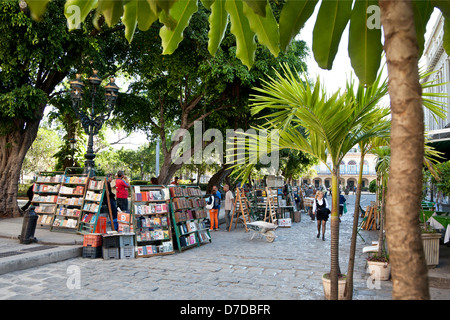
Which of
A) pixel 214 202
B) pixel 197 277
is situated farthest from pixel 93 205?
pixel 197 277

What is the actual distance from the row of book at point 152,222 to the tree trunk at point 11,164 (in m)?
8.45

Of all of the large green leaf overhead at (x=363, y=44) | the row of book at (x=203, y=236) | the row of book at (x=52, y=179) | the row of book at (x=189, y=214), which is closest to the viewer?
the large green leaf overhead at (x=363, y=44)

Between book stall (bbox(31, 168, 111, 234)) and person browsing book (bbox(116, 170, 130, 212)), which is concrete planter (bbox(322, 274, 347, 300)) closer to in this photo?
book stall (bbox(31, 168, 111, 234))

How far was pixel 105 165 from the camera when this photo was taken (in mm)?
57969

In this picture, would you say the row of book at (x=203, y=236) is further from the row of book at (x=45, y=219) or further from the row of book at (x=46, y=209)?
the row of book at (x=46, y=209)

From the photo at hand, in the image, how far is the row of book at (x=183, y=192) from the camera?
10336 mm

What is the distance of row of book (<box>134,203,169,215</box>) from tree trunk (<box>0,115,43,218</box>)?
827cm

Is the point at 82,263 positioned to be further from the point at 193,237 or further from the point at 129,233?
the point at 193,237

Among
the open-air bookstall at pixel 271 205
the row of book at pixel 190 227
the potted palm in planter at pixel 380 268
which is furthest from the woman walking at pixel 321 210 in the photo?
the potted palm in planter at pixel 380 268

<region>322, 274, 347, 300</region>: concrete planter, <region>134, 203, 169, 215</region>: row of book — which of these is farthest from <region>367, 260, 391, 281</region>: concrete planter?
<region>134, 203, 169, 215</region>: row of book

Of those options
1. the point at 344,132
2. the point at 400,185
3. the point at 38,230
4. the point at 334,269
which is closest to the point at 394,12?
the point at 400,185

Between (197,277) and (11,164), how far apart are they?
38.8 ft

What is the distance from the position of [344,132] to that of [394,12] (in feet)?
11.7

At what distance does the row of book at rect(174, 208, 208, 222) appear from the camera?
1012 cm
